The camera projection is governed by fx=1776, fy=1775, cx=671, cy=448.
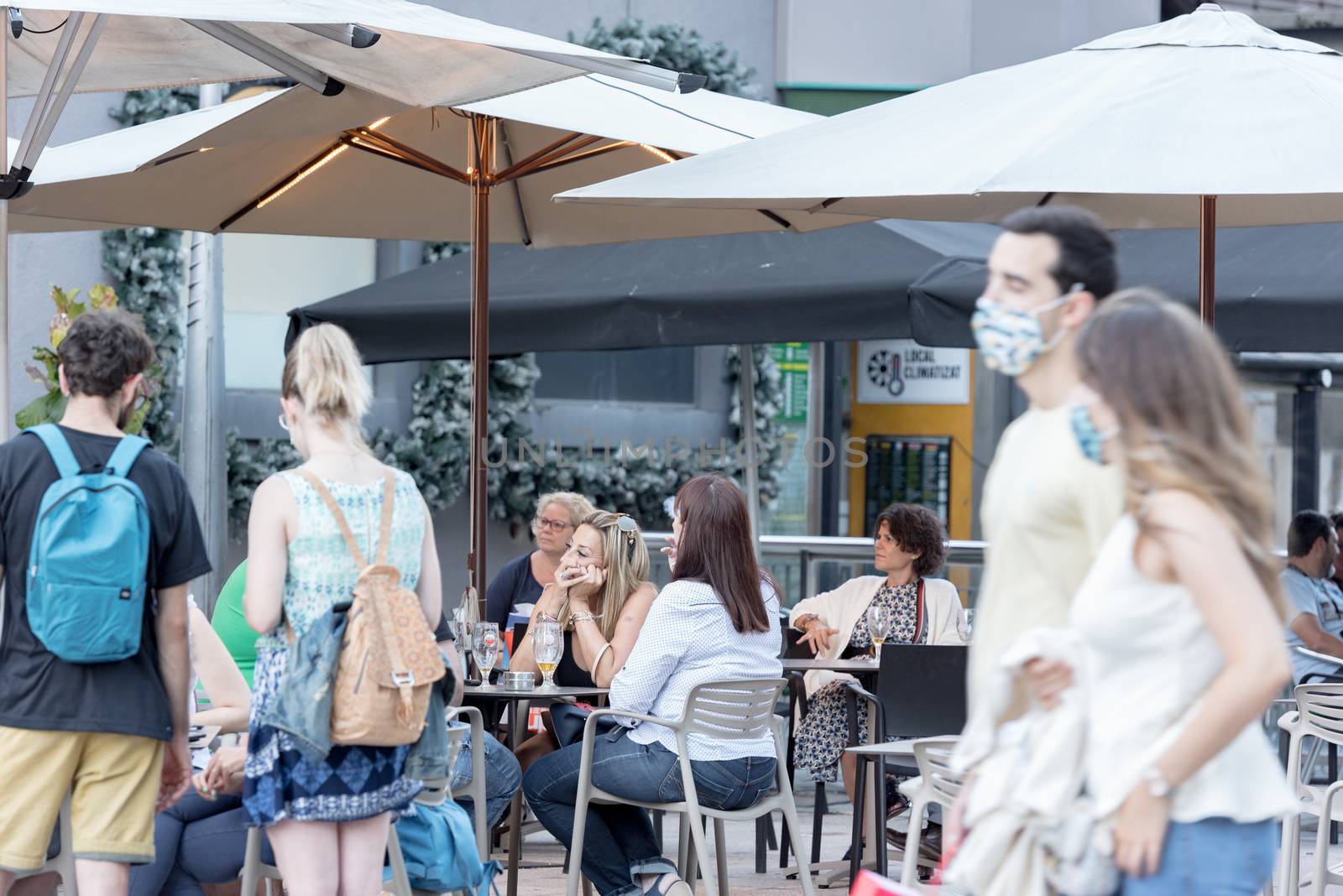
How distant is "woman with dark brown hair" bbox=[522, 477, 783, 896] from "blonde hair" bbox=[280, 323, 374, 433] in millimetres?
1545

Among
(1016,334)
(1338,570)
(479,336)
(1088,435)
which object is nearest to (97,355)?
(1016,334)

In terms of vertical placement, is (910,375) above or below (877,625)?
above

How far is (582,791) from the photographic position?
209 inches

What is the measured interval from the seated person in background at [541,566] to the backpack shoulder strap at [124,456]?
295cm

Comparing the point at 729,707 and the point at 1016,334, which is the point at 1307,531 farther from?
the point at 1016,334

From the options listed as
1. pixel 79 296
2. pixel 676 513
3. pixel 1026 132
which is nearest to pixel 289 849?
pixel 676 513

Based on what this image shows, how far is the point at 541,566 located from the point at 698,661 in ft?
5.90

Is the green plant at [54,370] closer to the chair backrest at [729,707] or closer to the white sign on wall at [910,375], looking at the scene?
the chair backrest at [729,707]

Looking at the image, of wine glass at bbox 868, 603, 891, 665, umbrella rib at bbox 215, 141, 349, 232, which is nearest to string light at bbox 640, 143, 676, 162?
umbrella rib at bbox 215, 141, 349, 232

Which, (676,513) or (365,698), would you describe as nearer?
(365,698)

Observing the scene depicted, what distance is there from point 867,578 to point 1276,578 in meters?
4.70

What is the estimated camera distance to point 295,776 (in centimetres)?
385

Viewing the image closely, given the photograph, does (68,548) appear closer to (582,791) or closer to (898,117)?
(582,791)

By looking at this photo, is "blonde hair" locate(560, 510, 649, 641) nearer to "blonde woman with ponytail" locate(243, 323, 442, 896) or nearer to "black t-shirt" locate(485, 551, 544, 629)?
"black t-shirt" locate(485, 551, 544, 629)
